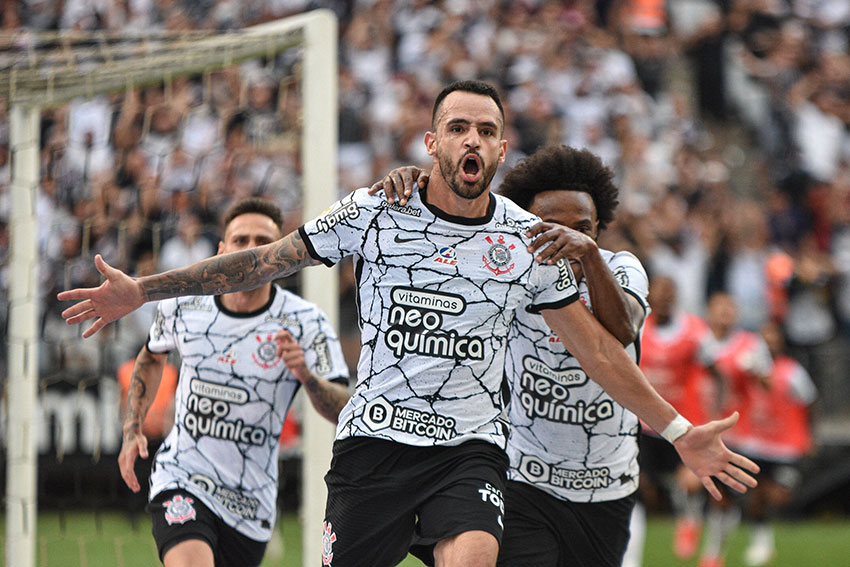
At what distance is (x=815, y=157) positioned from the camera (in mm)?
15492

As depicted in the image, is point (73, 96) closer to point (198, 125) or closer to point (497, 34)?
point (198, 125)

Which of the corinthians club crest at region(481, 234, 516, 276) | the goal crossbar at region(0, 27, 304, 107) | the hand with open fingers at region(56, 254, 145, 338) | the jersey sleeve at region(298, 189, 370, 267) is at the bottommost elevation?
the hand with open fingers at region(56, 254, 145, 338)

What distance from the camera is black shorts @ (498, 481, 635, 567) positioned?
5.19 m

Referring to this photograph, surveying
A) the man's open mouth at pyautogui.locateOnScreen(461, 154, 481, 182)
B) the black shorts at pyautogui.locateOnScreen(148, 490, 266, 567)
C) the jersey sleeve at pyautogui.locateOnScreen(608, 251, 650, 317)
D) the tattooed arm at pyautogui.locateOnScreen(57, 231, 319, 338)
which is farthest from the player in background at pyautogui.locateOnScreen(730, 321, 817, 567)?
the tattooed arm at pyautogui.locateOnScreen(57, 231, 319, 338)

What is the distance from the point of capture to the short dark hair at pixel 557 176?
563 cm

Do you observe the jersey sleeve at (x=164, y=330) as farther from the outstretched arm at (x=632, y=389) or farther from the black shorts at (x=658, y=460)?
the black shorts at (x=658, y=460)

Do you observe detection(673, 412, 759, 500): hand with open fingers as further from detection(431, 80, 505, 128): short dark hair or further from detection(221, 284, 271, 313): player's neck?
detection(221, 284, 271, 313): player's neck

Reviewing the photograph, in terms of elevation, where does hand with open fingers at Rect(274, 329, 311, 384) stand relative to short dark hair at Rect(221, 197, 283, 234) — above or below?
below

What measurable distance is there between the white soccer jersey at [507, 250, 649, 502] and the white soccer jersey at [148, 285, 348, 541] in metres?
1.09

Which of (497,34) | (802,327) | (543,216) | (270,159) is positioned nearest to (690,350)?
(802,327)

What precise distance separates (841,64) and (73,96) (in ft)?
38.8

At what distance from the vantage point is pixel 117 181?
→ 10.8 metres

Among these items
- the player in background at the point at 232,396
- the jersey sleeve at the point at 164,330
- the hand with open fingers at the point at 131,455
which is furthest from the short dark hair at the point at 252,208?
the hand with open fingers at the point at 131,455

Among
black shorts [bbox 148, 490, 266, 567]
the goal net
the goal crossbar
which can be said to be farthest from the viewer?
the goal net
